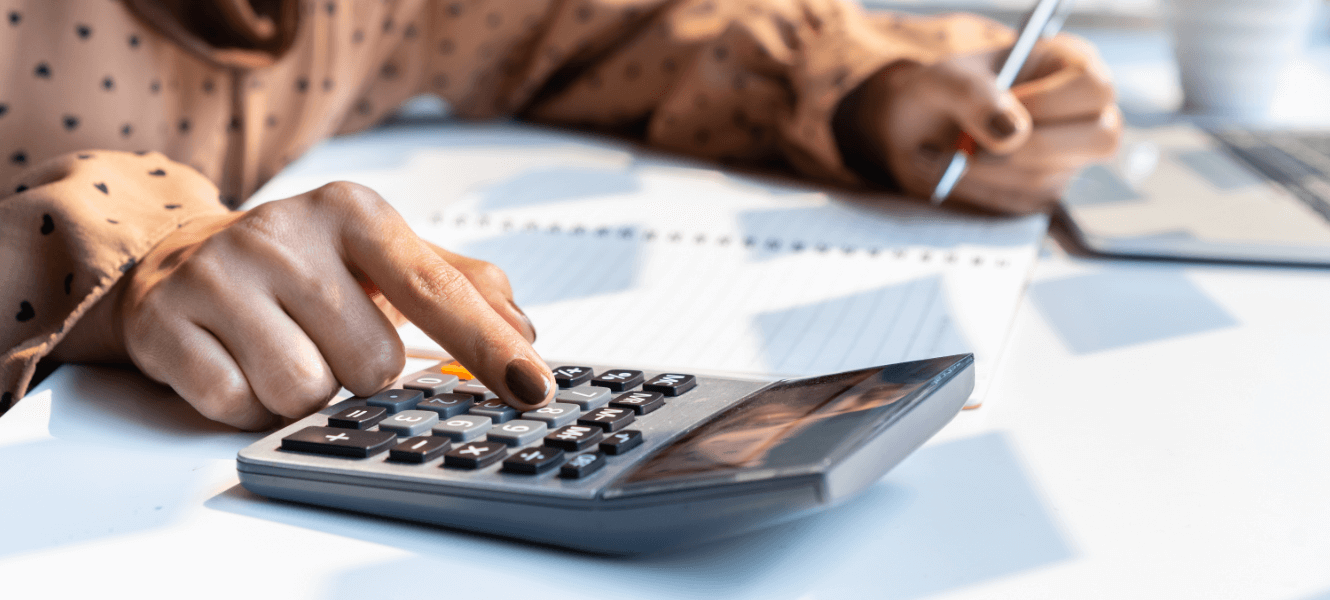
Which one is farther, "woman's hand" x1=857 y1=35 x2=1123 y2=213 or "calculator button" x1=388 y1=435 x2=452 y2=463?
"woman's hand" x1=857 y1=35 x2=1123 y2=213

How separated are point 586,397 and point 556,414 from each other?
0.06ft

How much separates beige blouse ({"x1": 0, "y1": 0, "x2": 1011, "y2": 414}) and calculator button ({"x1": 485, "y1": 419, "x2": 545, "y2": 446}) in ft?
0.65

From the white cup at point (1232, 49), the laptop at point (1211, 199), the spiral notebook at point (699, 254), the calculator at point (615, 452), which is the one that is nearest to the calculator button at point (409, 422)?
the calculator at point (615, 452)

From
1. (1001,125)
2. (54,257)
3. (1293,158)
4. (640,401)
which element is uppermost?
(1293,158)

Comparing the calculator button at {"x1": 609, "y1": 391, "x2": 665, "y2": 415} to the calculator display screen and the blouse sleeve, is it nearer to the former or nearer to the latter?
the calculator display screen

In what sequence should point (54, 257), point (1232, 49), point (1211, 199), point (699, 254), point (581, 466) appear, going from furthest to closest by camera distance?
point (1232, 49), point (1211, 199), point (699, 254), point (54, 257), point (581, 466)

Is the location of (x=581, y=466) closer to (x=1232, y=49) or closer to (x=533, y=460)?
(x=533, y=460)

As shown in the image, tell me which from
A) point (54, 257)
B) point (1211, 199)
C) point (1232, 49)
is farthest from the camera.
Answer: point (1232, 49)

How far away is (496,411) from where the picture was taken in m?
0.32

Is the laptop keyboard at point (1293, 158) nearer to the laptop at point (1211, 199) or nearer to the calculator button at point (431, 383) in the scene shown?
the laptop at point (1211, 199)

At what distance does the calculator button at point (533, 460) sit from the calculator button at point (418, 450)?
2 centimetres

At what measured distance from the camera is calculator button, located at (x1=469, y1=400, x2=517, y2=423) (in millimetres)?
315

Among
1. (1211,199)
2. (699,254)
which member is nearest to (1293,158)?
(1211,199)

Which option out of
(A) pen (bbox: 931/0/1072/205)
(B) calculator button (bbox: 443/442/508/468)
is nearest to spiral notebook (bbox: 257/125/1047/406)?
(A) pen (bbox: 931/0/1072/205)
